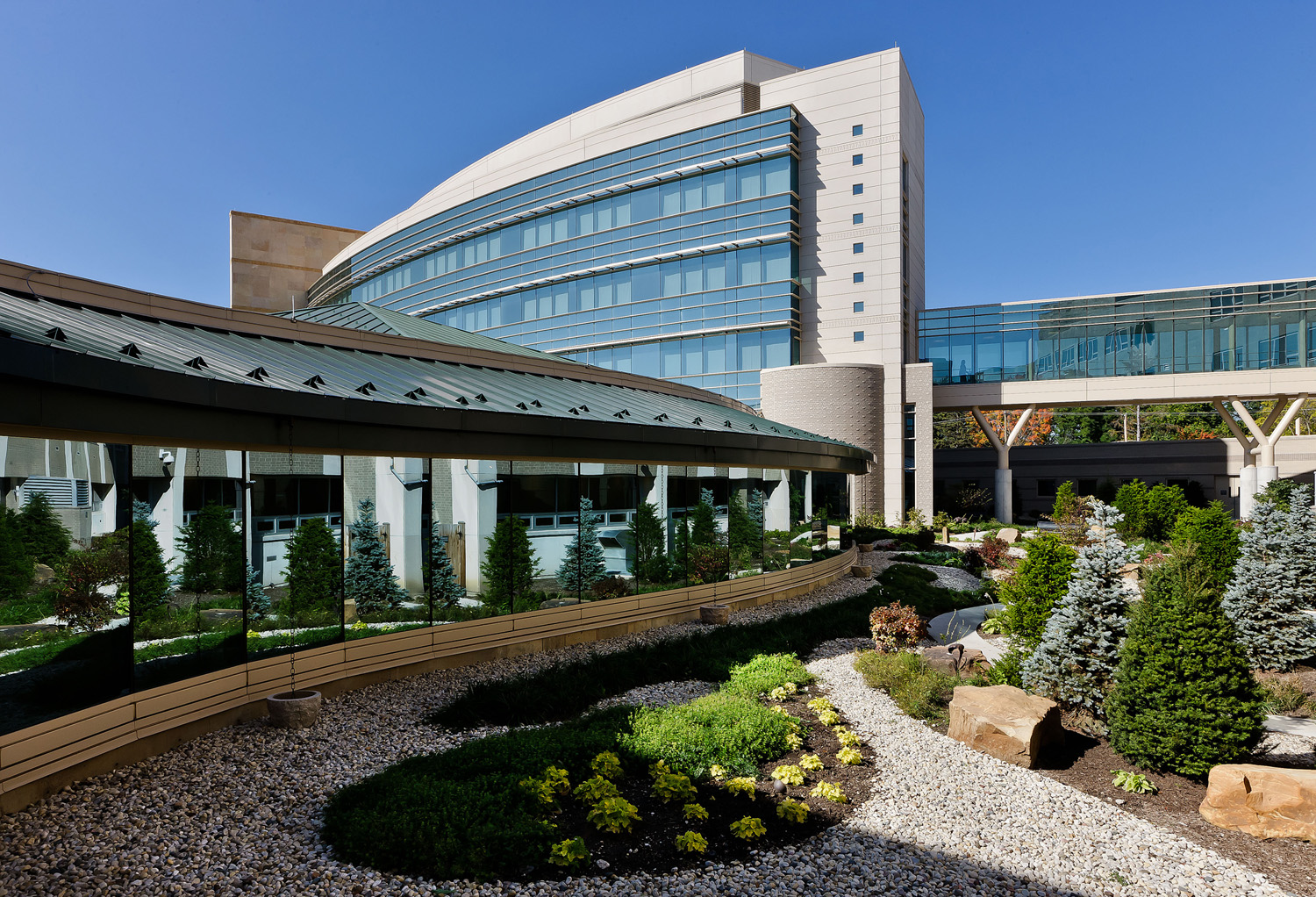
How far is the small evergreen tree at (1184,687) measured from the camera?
23.7 feet

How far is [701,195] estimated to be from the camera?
38219mm

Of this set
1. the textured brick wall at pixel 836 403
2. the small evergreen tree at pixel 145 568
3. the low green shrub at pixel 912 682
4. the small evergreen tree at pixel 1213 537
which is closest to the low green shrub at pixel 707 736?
the low green shrub at pixel 912 682

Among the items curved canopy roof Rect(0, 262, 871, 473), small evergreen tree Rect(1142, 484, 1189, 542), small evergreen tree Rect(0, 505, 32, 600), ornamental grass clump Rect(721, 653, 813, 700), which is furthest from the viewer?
small evergreen tree Rect(1142, 484, 1189, 542)

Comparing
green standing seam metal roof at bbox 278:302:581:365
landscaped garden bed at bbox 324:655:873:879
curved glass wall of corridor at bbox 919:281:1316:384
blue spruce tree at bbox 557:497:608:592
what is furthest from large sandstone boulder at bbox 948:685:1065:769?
curved glass wall of corridor at bbox 919:281:1316:384

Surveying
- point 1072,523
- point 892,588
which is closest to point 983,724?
point 892,588

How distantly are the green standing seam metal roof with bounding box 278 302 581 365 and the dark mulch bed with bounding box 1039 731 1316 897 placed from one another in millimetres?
12282

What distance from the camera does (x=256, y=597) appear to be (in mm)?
8594

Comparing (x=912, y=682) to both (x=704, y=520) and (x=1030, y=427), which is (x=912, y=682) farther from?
(x=1030, y=427)

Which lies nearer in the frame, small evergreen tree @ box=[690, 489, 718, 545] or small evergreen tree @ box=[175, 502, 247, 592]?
small evergreen tree @ box=[175, 502, 247, 592]

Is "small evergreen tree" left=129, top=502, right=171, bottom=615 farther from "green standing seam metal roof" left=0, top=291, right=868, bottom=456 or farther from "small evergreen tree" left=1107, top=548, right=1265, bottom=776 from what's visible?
"small evergreen tree" left=1107, top=548, right=1265, bottom=776

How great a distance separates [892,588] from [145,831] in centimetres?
1648

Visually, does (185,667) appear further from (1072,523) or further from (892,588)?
(1072,523)

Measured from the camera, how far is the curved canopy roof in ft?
21.1

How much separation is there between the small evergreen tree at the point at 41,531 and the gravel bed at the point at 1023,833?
795cm
